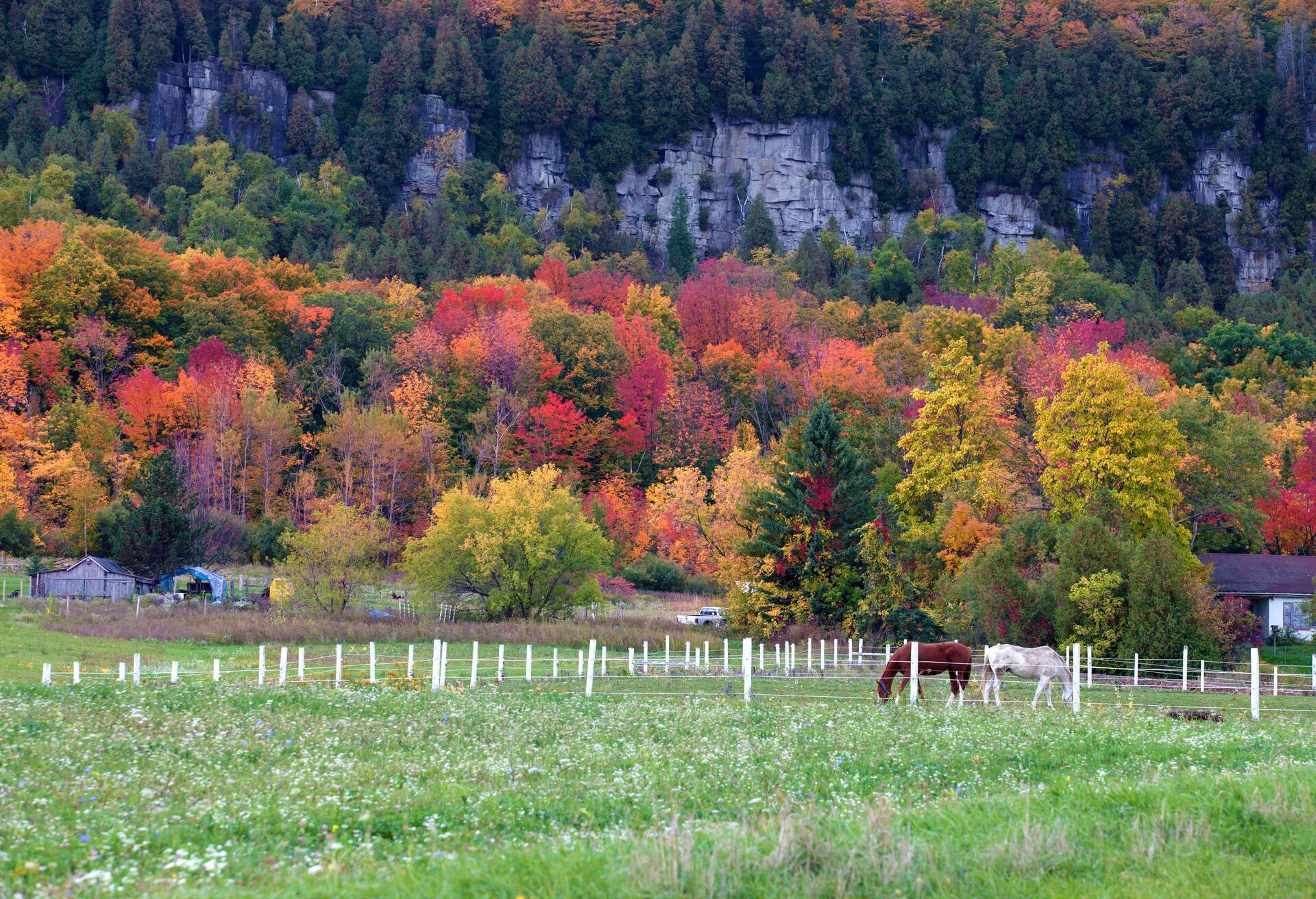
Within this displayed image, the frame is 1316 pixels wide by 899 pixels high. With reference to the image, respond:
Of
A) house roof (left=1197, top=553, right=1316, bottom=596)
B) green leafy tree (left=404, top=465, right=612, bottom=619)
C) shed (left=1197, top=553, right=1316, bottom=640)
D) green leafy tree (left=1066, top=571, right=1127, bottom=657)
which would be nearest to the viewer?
green leafy tree (left=1066, top=571, right=1127, bottom=657)

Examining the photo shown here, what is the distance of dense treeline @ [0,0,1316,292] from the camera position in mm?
158750

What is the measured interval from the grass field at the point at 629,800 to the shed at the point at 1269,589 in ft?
129

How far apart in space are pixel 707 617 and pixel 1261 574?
2720cm

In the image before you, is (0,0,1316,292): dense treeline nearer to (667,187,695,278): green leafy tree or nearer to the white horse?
(667,187,695,278): green leafy tree

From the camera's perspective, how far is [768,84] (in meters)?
178

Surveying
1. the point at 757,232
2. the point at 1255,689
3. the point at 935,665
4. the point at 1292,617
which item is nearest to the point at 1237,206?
the point at 757,232

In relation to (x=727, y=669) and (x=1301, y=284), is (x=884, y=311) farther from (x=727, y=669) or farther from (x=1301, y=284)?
(x=727, y=669)

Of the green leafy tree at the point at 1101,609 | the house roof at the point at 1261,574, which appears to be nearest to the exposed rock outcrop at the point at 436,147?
the house roof at the point at 1261,574

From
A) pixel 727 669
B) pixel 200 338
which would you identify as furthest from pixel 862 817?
pixel 200 338

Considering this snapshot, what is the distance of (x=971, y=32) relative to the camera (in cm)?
19475

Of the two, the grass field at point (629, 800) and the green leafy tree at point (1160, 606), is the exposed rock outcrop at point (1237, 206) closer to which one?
the green leafy tree at point (1160, 606)

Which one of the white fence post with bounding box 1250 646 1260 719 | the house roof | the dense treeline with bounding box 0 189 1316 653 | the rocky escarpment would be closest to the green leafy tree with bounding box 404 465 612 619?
the dense treeline with bounding box 0 189 1316 653

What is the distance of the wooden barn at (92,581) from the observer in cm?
5822

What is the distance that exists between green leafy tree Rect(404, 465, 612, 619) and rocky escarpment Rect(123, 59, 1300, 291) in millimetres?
105755
